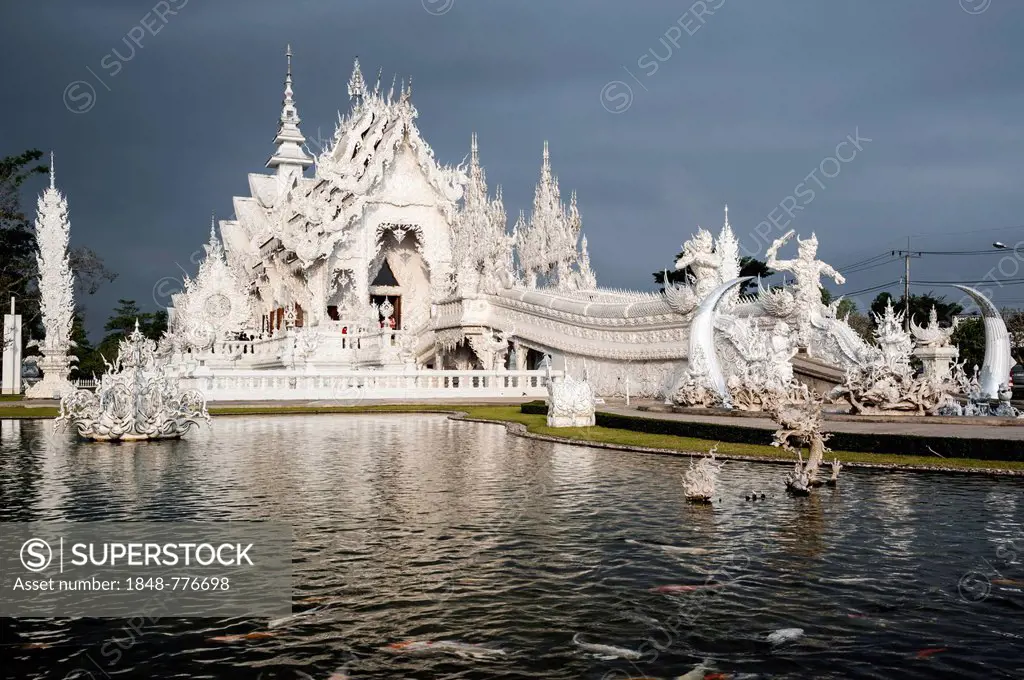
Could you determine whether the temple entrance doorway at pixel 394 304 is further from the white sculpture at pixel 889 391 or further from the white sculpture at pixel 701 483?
the white sculpture at pixel 701 483

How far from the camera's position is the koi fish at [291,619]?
638 cm

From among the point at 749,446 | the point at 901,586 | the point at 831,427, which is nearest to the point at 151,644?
the point at 901,586

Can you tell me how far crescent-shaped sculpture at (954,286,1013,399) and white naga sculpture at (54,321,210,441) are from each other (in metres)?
16.6

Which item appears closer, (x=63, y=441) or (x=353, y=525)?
(x=353, y=525)

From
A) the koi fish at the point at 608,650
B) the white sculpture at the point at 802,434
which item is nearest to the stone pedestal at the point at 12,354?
the white sculpture at the point at 802,434

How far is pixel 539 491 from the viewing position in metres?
11.5

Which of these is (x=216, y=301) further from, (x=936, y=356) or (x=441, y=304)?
(x=936, y=356)

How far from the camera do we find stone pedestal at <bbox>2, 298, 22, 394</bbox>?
4106 centimetres

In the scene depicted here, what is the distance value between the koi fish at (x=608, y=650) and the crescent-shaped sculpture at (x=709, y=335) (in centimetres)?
1606

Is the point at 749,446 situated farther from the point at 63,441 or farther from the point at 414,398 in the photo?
the point at 414,398

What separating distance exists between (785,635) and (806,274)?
813 inches

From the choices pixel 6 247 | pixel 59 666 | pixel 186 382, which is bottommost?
pixel 59 666

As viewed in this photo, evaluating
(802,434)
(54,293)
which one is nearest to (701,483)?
(802,434)

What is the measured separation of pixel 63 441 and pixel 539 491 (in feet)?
34.5
